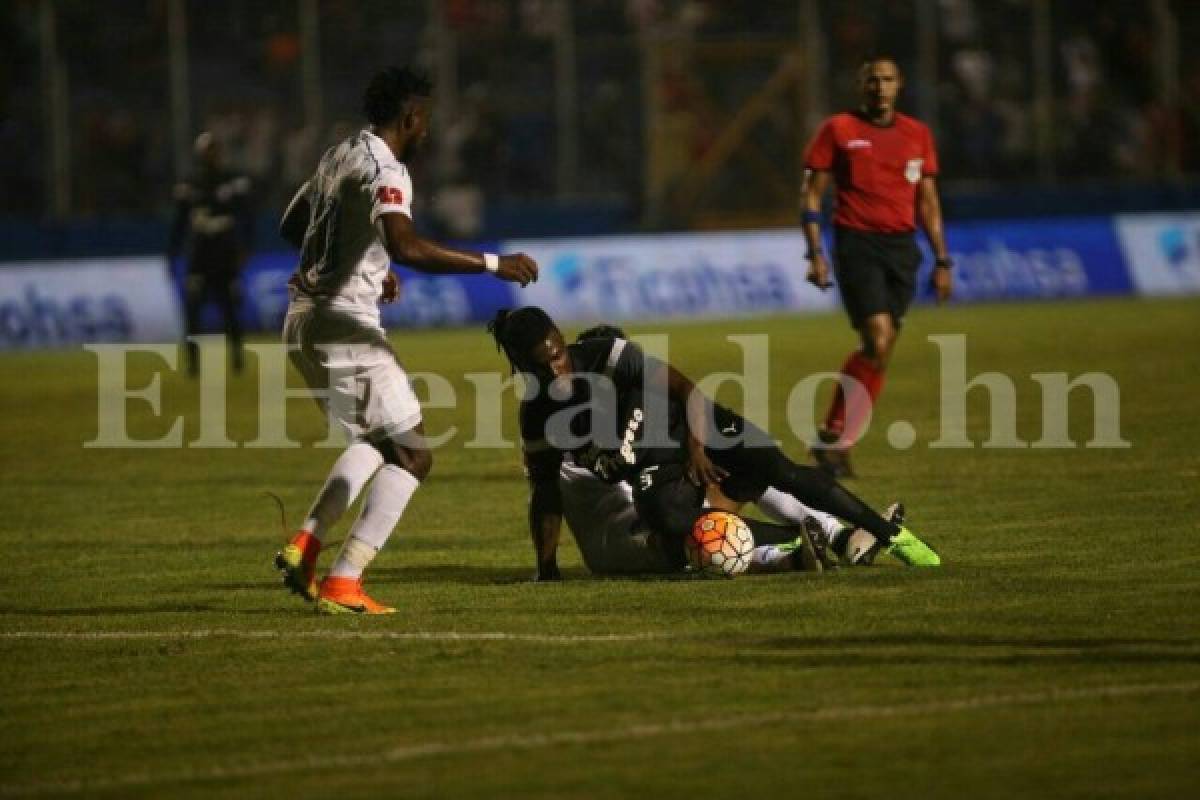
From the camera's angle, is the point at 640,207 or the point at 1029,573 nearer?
the point at 1029,573

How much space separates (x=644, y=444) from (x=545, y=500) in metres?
0.54

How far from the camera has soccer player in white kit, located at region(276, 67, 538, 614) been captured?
383 inches

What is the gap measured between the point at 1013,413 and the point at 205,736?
470 inches

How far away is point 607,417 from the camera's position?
409 inches

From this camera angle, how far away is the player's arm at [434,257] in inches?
366

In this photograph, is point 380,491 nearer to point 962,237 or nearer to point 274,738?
point 274,738

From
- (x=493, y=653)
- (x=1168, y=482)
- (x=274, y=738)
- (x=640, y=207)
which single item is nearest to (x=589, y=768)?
(x=274, y=738)

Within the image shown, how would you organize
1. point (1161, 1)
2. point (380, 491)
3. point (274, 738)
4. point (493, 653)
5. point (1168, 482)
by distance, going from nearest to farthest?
point (274, 738)
point (493, 653)
point (380, 491)
point (1168, 482)
point (1161, 1)

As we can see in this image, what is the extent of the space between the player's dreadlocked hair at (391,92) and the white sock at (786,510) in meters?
2.55

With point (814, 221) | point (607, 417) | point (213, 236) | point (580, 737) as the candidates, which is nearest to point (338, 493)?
point (607, 417)

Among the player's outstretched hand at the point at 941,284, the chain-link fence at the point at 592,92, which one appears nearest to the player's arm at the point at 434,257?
the player's outstretched hand at the point at 941,284

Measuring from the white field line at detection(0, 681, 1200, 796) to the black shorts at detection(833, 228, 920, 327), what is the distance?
7.24 meters

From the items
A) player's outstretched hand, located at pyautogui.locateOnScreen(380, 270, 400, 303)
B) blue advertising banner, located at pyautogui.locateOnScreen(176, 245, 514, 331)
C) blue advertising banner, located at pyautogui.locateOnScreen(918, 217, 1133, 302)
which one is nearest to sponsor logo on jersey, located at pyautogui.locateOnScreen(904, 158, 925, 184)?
player's outstretched hand, located at pyautogui.locateOnScreen(380, 270, 400, 303)

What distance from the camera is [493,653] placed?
873cm
